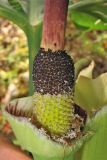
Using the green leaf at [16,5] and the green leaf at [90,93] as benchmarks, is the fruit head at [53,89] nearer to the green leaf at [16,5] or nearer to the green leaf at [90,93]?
the green leaf at [90,93]

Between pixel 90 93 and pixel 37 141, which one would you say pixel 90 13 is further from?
pixel 37 141

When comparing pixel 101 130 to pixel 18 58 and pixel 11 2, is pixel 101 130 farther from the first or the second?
pixel 18 58

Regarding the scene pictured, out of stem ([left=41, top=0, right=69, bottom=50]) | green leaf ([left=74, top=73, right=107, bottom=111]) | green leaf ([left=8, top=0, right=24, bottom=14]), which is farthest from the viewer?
green leaf ([left=8, top=0, right=24, bottom=14])

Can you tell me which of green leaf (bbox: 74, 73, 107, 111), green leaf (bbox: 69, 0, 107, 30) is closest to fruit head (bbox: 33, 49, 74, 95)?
green leaf (bbox: 74, 73, 107, 111)

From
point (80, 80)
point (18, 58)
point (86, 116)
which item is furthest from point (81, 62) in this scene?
point (18, 58)

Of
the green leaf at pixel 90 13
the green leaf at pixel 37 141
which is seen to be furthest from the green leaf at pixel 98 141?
the green leaf at pixel 90 13

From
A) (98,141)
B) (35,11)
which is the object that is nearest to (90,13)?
(35,11)

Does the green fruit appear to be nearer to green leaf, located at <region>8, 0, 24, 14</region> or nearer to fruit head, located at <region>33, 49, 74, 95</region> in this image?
fruit head, located at <region>33, 49, 74, 95</region>
